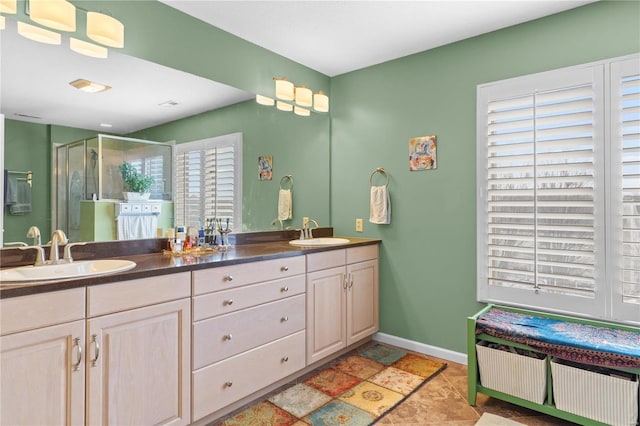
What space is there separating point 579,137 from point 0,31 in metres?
3.18

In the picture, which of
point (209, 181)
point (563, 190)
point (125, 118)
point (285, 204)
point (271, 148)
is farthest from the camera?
point (285, 204)

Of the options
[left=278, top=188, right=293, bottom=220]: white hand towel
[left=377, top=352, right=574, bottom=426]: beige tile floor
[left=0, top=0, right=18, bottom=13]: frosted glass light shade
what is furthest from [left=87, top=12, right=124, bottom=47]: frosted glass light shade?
[left=377, top=352, right=574, bottom=426]: beige tile floor

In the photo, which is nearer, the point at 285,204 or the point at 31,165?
the point at 31,165

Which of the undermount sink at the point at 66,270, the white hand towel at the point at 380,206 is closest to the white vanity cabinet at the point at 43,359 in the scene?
the undermount sink at the point at 66,270

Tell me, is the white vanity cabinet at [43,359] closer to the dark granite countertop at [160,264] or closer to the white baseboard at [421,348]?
A: the dark granite countertop at [160,264]

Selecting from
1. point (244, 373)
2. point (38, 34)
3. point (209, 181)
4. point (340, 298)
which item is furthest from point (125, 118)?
point (340, 298)

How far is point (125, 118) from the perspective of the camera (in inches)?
88.9

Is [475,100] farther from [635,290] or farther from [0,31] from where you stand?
[0,31]

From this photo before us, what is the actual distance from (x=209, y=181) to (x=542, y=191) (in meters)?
2.25

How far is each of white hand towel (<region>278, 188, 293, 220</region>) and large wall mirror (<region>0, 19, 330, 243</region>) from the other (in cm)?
5

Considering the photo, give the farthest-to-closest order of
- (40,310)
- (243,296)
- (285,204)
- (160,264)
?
(285,204)
(243,296)
(160,264)
(40,310)

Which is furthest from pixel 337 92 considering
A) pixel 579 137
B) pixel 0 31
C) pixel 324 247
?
pixel 0 31

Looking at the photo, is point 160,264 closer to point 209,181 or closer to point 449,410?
point 209,181

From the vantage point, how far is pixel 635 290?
2.18 m
